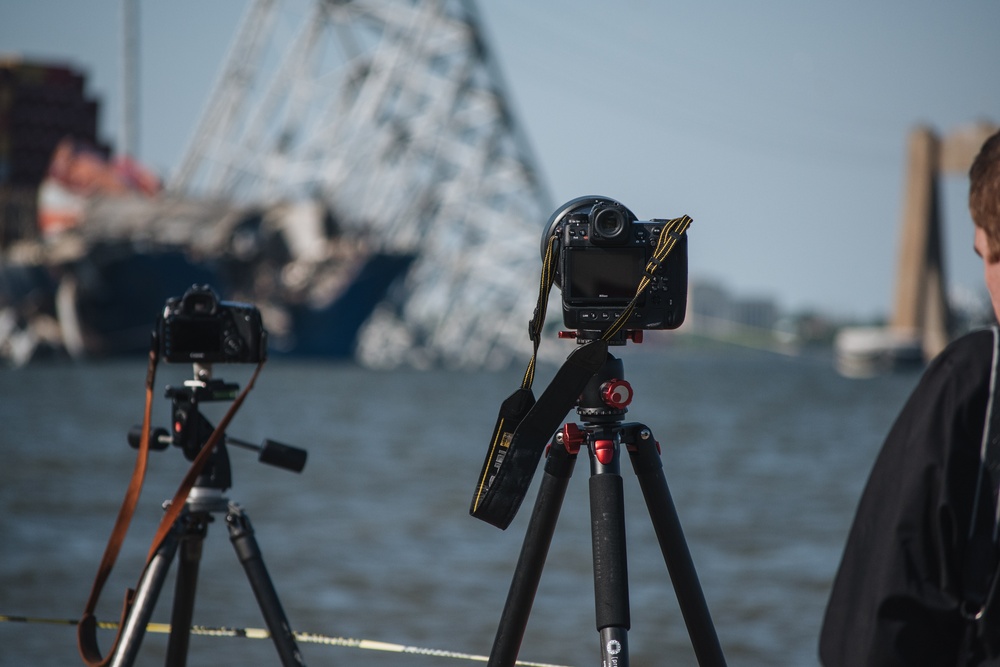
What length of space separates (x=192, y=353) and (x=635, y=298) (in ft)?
3.63

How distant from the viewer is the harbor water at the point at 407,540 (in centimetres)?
1166

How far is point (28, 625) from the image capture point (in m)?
11.2

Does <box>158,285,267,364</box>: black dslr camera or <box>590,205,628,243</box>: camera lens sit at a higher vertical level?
<box>590,205,628,243</box>: camera lens

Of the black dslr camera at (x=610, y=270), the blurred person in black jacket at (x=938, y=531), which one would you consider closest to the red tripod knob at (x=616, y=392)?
the black dslr camera at (x=610, y=270)

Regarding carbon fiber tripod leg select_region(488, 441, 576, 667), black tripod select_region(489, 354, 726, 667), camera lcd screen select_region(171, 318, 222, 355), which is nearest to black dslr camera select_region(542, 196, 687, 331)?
black tripod select_region(489, 354, 726, 667)

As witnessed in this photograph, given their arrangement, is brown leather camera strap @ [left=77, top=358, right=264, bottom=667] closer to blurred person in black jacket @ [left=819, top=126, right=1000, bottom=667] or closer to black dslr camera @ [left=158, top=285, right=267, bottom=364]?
black dslr camera @ [left=158, top=285, right=267, bottom=364]

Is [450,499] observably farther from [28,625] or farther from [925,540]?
[925,540]

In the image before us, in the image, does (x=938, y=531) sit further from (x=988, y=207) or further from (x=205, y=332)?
(x=205, y=332)

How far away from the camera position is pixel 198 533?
10.2ft

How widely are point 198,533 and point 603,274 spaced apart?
1.23 metres

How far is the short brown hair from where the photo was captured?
1689 millimetres

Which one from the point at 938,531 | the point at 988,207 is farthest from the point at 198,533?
the point at 988,207

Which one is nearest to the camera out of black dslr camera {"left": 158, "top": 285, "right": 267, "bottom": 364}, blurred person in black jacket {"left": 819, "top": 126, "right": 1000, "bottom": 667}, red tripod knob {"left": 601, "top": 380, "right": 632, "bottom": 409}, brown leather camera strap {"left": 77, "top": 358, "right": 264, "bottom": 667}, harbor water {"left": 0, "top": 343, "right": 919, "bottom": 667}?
blurred person in black jacket {"left": 819, "top": 126, "right": 1000, "bottom": 667}

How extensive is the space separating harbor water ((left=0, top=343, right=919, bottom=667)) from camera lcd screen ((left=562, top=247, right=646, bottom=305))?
5.51ft
